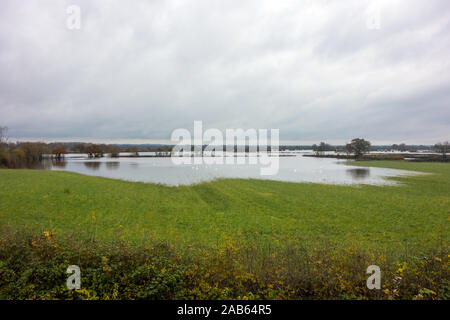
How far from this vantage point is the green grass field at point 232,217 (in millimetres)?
9766

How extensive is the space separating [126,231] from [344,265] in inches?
359

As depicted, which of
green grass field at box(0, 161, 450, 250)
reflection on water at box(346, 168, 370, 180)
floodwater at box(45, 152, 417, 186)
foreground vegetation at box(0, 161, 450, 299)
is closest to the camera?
foreground vegetation at box(0, 161, 450, 299)

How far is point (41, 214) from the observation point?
12.2 meters

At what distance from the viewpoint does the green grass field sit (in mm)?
9766

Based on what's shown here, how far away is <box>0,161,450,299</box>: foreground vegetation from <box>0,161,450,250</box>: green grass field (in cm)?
7

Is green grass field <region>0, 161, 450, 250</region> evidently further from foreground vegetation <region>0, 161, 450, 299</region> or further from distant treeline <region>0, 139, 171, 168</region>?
distant treeline <region>0, 139, 171, 168</region>

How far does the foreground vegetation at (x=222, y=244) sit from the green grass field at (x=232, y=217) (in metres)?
0.07

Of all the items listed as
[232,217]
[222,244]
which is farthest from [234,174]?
[222,244]

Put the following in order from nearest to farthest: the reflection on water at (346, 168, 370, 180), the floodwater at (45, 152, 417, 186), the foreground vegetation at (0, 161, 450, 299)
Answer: the foreground vegetation at (0, 161, 450, 299), the floodwater at (45, 152, 417, 186), the reflection on water at (346, 168, 370, 180)

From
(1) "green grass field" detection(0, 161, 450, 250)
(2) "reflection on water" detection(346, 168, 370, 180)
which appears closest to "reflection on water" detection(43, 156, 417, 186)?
(2) "reflection on water" detection(346, 168, 370, 180)

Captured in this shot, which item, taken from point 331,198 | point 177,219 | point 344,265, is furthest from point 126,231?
point 331,198

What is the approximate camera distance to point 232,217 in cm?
1359

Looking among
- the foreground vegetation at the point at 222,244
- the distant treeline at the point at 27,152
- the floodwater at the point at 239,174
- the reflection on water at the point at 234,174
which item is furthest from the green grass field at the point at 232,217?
the distant treeline at the point at 27,152

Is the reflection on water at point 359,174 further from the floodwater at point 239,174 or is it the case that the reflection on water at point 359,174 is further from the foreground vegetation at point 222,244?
the foreground vegetation at point 222,244
